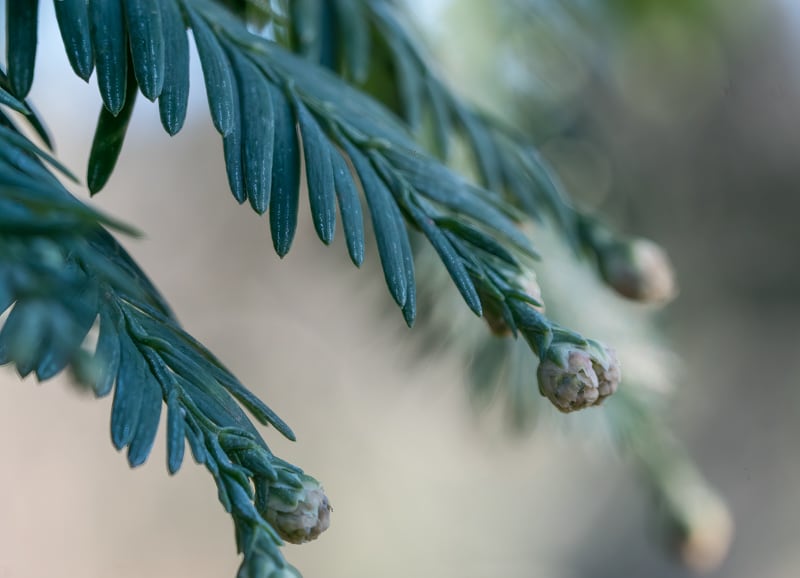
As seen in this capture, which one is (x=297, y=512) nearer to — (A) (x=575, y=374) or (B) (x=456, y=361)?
(A) (x=575, y=374)

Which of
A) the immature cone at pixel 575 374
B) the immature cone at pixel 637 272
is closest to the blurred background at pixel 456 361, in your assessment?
the immature cone at pixel 637 272

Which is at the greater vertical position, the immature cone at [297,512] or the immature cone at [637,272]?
the immature cone at [637,272]

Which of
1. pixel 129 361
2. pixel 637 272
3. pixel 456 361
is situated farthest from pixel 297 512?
pixel 456 361

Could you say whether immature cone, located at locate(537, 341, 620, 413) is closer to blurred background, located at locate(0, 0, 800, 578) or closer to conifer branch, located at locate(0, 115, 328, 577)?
conifer branch, located at locate(0, 115, 328, 577)

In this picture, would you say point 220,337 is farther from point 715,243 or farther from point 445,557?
point 715,243

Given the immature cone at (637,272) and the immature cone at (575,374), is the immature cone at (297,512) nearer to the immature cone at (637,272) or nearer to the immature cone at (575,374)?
the immature cone at (575,374)
